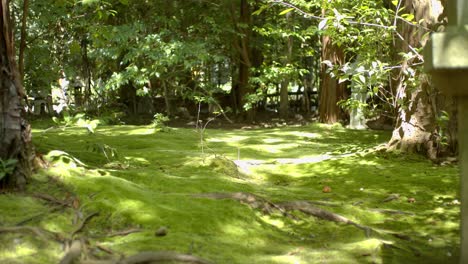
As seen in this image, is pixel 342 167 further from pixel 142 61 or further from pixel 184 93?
pixel 184 93

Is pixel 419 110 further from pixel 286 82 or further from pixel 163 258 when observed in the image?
pixel 286 82

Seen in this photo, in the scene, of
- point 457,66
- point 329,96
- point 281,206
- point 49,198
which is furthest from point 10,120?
point 329,96

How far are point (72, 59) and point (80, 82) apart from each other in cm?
120

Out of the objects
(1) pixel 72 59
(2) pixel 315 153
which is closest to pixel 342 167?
(2) pixel 315 153

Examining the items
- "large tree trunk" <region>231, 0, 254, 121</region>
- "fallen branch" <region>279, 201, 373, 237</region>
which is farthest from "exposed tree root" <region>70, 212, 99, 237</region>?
"large tree trunk" <region>231, 0, 254, 121</region>

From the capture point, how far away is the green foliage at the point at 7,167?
410 centimetres

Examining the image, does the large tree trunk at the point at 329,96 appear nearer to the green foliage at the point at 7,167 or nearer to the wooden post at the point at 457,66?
the green foliage at the point at 7,167

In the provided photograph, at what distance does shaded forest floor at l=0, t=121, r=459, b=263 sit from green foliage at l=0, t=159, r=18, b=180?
216 mm

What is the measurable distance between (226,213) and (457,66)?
2482 millimetres

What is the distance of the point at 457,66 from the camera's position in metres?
2.36

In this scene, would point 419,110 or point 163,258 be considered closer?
point 163,258

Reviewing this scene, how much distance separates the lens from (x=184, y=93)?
1711cm

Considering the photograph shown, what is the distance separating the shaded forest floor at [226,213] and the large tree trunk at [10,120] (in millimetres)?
180

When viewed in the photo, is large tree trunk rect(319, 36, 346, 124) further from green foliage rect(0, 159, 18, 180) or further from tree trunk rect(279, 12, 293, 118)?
green foliage rect(0, 159, 18, 180)
